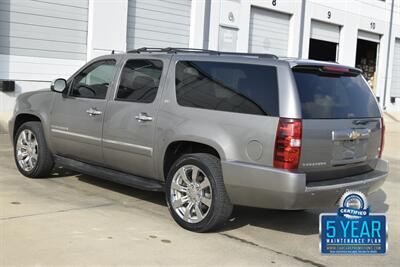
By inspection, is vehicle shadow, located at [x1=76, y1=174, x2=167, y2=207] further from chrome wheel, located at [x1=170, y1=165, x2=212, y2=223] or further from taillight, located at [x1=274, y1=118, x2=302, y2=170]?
taillight, located at [x1=274, y1=118, x2=302, y2=170]

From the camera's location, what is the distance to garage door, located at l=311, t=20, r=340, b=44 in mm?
21516

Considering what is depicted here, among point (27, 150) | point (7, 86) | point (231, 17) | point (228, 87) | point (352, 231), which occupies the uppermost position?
point (231, 17)

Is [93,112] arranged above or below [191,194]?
above

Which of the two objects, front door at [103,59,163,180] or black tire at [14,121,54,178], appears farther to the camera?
black tire at [14,121,54,178]

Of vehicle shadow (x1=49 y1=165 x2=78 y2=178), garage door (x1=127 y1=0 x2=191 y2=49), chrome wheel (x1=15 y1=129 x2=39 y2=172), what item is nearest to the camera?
chrome wheel (x1=15 y1=129 x2=39 y2=172)

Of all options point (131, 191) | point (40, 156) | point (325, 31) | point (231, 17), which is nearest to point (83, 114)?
point (40, 156)

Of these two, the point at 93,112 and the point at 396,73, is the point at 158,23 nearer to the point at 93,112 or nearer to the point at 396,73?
the point at 93,112

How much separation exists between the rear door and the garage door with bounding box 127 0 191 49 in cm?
992

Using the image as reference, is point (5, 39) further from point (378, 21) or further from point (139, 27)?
point (378, 21)

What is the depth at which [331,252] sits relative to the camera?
4.94 metres

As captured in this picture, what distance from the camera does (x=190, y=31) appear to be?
16516 millimetres

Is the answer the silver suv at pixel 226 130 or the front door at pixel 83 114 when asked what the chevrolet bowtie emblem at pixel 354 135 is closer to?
Answer: the silver suv at pixel 226 130

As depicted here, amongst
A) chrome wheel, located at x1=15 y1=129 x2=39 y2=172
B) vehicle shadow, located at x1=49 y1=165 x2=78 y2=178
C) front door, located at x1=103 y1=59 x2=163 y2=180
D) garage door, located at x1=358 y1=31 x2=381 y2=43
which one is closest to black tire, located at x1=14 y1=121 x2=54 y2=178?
chrome wheel, located at x1=15 y1=129 x2=39 y2=172

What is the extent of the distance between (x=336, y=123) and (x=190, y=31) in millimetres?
11795
